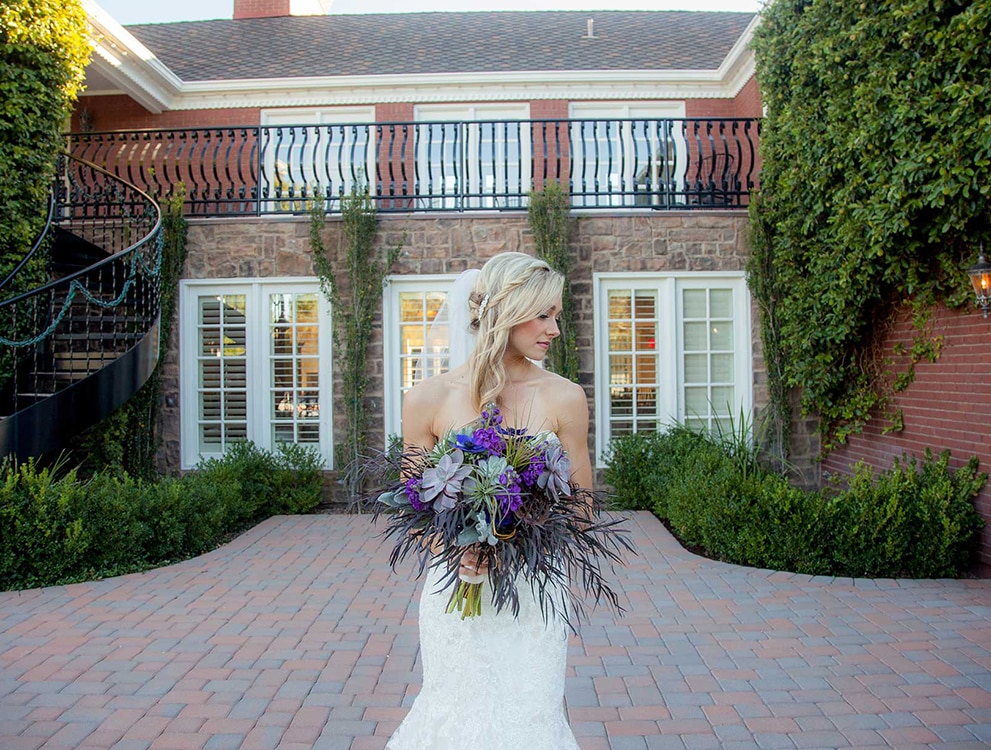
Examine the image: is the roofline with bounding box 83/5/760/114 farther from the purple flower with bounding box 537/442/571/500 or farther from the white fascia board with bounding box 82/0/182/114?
the purple flower with bounding box 537/442/571/500

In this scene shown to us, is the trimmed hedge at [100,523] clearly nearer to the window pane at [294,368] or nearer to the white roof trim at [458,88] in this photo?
the window pane at [294,368]

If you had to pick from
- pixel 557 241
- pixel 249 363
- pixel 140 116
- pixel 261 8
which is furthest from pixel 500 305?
pixel 261 8

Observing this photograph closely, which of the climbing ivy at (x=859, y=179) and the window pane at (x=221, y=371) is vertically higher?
the climbing ivy at (x=859, y=179)

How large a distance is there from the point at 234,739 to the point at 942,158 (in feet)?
17.3

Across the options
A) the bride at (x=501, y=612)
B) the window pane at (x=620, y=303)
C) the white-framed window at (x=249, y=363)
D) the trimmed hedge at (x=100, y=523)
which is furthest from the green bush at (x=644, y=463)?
the bride at (x=501, y=612)

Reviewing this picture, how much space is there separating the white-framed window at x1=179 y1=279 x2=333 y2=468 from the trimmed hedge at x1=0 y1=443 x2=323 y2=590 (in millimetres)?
1335

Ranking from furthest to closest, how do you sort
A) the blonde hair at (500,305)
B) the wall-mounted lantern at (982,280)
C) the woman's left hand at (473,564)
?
1. the wall-mounted lantern at (982,280)
2. the blonde hair at (500,305)
3. the woman's left hand at (473,564)

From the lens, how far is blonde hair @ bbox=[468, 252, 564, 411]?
2123 mm

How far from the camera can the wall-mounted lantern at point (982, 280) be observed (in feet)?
17.5

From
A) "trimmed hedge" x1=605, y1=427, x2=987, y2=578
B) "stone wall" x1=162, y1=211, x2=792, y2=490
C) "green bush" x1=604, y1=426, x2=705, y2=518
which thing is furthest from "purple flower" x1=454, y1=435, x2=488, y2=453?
"stone wall" x1=162, y1=211, x2=792, y2=490

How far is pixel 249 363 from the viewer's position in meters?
8.82

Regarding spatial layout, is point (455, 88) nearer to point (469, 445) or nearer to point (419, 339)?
point (419, 339)

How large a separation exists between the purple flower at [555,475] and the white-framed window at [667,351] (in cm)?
688

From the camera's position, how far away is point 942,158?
511 cm
